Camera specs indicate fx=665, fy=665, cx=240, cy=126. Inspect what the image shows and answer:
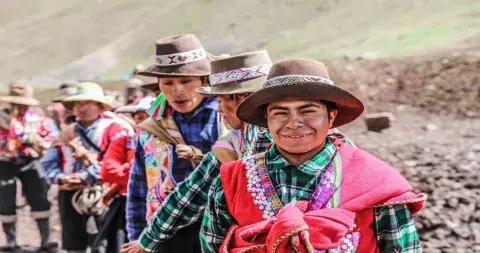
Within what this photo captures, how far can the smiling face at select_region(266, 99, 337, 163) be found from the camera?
7.86 ft

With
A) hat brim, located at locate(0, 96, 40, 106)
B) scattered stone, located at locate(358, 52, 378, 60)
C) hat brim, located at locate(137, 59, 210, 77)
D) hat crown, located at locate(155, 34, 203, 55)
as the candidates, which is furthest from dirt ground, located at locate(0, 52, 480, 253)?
hat crown, located at locate(155, 34, 203, 55)

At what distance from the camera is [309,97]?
7.77 ft

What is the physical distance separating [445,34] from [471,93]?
5.81m

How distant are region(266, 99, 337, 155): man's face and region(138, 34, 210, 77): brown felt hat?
58.1 inches

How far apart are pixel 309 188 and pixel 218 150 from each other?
843 millimetres

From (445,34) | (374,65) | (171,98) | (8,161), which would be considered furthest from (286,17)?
(171,98)

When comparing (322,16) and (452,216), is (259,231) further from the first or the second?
(322,16)

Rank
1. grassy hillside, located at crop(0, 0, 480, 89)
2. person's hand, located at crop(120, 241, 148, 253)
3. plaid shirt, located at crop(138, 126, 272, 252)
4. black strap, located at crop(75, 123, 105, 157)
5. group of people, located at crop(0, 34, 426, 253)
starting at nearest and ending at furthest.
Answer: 1. group of people, located at crop(0, 34, 426, 253)
2. plaid shirt, located at crop(138, 126, 272, 252)
3. person's hand, located at crop(120, 241, 148, 253)
4. black strap, located at crop(75, 123, 105, 157)
5. grassy hillside, located at crop(0, 0, 480, 89)

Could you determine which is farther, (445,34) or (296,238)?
(445,34)

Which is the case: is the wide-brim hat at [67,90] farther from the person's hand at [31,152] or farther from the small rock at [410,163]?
the small rock at [410,163]

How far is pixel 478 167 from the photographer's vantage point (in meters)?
6.92

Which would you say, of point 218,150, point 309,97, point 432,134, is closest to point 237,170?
point 309,97

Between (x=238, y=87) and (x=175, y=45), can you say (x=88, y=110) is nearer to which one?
(x=175, y=45)

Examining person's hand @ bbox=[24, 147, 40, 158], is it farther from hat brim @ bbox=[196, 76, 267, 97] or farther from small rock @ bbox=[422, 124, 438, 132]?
small rock @ bbox=[422, 124, 438, 132]
